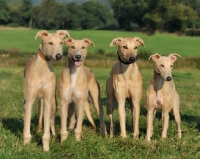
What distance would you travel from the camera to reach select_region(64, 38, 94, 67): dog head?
7.48 meters

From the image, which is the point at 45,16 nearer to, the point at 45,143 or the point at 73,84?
the point at 73,84

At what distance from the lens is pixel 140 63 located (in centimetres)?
2938

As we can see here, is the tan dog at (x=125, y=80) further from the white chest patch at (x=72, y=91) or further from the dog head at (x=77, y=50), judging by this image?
the white chest patch at (x=72, y=91)

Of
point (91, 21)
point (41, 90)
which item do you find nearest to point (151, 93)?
point (41, 90)

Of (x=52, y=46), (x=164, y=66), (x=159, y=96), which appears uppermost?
(x=52, y=46)

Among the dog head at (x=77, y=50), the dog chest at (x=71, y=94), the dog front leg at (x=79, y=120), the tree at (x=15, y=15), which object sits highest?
the tree at (x=15, y=15)

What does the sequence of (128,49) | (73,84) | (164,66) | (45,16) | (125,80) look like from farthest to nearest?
(45,16)
(125,80)
(164,66)
(128,49)
(73,84)

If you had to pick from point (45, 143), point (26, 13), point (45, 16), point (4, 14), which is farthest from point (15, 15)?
point (45, 143)

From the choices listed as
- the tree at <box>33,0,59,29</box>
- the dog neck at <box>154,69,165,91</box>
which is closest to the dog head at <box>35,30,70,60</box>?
the dog neck at <box>154,69,165,91</box>

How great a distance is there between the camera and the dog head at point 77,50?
748 cm

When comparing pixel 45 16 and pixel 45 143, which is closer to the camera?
pixel 45 143

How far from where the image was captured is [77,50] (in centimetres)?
758

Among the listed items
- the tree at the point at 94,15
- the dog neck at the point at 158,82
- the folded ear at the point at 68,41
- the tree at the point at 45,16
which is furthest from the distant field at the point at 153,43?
the folded ear at the point at 68,41

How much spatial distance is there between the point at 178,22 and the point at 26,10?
172 ft
